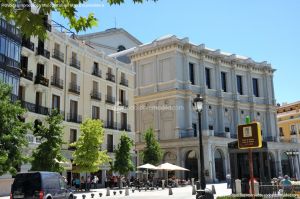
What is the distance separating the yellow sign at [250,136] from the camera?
1241 cm

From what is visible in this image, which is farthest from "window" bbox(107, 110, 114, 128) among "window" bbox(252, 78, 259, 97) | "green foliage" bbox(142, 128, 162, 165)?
"window" bbox(252, 78, 259, 97)

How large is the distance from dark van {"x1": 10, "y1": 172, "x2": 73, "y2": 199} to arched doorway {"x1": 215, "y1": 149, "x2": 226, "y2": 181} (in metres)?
39.1

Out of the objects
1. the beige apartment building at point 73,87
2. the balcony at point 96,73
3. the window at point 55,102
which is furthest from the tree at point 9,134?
the balcony at point 96,73

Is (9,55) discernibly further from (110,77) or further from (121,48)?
(121,48)

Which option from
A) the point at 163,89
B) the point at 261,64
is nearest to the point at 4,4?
the point at 163,89

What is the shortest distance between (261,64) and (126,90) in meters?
30.7

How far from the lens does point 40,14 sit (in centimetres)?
585

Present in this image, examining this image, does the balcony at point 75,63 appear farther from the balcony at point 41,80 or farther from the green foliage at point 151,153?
the green foliage at point 151,153

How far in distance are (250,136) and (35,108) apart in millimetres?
27062

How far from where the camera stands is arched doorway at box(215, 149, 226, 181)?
179ft

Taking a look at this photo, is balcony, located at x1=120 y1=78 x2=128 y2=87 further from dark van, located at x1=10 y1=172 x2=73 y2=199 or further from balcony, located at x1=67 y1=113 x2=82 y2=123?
dark van, located at x1=10 y1=172 x2=73 y2=199

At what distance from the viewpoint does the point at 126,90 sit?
164ft

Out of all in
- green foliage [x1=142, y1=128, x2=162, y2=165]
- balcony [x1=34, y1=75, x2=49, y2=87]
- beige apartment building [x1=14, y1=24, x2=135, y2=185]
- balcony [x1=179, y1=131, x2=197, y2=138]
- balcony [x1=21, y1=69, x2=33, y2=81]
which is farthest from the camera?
balcony [x1=179, y1=131, x2=197, y2=138]

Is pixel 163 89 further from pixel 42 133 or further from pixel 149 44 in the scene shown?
pixel 42 133
